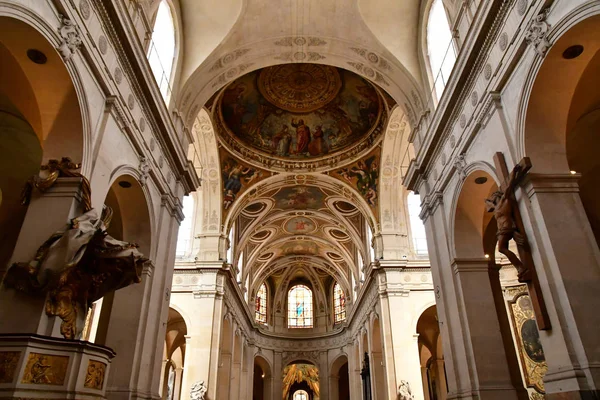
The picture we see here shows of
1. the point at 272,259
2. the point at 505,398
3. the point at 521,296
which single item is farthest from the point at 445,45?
the point at 272,259

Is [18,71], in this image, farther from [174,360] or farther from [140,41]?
[174,360]

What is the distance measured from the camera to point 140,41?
819cm

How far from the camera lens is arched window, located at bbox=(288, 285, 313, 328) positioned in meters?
33.9

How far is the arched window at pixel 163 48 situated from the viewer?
10117mm

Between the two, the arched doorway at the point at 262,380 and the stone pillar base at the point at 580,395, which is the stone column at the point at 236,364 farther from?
the stone pillar base at the point at 580,395

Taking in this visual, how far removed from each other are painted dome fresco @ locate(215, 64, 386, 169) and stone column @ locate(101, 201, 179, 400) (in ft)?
28.4

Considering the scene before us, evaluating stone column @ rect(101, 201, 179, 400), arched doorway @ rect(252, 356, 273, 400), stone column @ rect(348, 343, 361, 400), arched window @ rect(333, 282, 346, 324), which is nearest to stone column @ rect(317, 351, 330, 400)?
arched window @ rect(333, 282, 346, 324)

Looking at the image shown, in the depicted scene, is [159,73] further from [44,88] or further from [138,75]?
[44,88]

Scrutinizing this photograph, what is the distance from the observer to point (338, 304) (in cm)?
3322

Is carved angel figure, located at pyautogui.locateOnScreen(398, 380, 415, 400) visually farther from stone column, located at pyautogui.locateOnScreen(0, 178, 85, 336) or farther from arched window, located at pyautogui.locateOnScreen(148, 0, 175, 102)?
stone column, located at pyautogui.locateOnScreen(0, 178, 85, 336)

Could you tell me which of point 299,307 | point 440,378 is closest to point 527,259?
point 440,378

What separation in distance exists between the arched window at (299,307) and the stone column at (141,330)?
2509cm

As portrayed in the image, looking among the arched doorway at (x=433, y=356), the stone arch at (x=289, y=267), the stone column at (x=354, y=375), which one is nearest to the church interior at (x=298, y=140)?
the arched doorway at (x=433, y=356)

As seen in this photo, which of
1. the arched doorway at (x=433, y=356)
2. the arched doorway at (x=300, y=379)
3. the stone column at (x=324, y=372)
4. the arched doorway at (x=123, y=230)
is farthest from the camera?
the arched doorway at (x=300, y=379)
